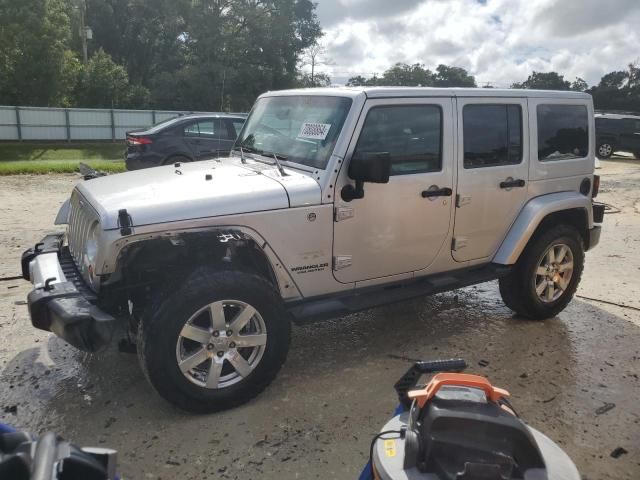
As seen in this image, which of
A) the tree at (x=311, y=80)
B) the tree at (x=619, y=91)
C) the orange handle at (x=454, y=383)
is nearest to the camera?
the orange handle at (x=454, y=383)

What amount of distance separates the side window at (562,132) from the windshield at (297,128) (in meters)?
1.98

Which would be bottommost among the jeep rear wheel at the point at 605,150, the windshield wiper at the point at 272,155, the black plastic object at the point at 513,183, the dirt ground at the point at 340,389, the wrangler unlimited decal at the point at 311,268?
the dirt ground at the point at 340,389

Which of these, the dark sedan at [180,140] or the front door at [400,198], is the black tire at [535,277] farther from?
the dark sedan at [180,140]

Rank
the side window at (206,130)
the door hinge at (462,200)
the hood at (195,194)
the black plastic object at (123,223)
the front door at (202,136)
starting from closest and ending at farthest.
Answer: the black plastic object at (123,223) < the hood at (195,194) < the door hinge at (462,200) < the front door at (202,136) < the side window at (206,130)

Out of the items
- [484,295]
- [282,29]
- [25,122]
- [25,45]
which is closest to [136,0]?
[282,29]

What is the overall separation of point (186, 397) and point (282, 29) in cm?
3861

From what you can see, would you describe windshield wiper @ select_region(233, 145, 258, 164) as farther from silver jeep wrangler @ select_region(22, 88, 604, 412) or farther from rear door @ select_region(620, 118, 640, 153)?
rear door @ select_region(620, 118, 640, 153)

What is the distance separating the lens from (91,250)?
3248 millimetres

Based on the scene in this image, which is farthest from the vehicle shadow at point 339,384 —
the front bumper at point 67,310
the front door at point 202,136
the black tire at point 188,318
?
the front door at point 202,136

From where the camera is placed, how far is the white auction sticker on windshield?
150 inches

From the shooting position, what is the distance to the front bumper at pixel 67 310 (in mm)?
2857

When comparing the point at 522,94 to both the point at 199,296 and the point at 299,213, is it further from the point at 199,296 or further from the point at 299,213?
the point at 199,296

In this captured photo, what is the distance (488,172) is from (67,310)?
3.21 m

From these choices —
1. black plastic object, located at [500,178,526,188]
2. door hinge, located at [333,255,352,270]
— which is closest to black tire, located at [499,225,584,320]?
black plastic object, located at [500,178,526,188]
